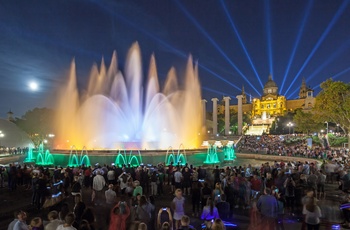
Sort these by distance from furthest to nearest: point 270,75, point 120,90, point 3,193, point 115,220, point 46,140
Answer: point 270,75 → point 46,140 → point 120,90 → point 3,193 → point 115,220

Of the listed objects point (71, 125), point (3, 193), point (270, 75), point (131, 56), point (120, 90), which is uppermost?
point (270, 75)

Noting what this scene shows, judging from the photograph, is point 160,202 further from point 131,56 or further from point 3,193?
point 131,56

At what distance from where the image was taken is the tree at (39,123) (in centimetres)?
6962

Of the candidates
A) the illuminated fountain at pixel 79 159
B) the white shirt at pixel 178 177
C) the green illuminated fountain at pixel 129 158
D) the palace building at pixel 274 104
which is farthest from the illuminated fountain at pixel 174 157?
the palace building at pixel 274 104

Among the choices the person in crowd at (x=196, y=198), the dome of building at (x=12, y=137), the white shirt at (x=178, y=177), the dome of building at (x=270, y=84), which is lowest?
the person in crowd at (x=196, y=198)

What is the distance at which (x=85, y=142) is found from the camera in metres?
36.1

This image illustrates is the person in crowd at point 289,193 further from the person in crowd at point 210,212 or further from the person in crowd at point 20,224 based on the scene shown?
the person in crowd at point 20,224

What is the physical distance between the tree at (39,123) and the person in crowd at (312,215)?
71496 mm

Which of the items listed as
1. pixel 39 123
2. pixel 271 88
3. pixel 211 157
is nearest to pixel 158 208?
pixel 211 157

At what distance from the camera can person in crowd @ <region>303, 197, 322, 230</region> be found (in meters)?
7.70

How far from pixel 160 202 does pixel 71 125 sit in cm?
2781

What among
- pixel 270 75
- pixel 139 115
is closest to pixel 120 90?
pixel 139 115

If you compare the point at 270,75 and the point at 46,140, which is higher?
the point at 270,75

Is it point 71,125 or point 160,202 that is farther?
point 71,125
